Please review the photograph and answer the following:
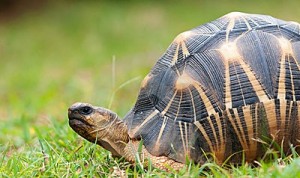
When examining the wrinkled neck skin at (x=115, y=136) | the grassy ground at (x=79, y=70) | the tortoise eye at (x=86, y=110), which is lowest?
the grassy ground at (x=79, y=70)

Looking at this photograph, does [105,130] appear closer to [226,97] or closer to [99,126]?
[99,126]

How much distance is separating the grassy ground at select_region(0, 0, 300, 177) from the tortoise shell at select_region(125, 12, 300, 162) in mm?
133

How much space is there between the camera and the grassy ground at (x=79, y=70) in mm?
3732

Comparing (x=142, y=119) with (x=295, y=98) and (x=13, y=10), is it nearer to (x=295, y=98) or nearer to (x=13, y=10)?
(x=295, y=98)

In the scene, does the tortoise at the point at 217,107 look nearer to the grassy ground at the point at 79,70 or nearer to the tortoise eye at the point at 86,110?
the tortoise eye at the point at 86,110

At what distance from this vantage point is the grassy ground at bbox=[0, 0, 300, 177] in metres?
3.73

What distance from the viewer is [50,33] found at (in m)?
15.6

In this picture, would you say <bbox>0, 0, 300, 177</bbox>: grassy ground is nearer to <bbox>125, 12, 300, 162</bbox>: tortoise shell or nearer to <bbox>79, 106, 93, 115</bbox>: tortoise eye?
<bbox>125, 12, 300, 162</bbox>: tortoise shell

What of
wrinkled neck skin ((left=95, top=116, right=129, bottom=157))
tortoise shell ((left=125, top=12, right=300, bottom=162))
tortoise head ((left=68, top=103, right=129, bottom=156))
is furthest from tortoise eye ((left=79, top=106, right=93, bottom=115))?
tortoise shell ((left=125, top=12, right=300, bottom=162))

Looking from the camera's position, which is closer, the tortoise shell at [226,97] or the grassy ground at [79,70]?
the tortoise shell at [226,97]

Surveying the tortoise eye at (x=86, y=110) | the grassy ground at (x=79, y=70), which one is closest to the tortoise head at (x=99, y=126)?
the tortoise eye at (x=86, y=110)

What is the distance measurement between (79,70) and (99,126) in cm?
764

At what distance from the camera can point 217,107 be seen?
3.53 meters

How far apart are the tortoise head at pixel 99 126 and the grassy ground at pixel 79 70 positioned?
14 centimetres
